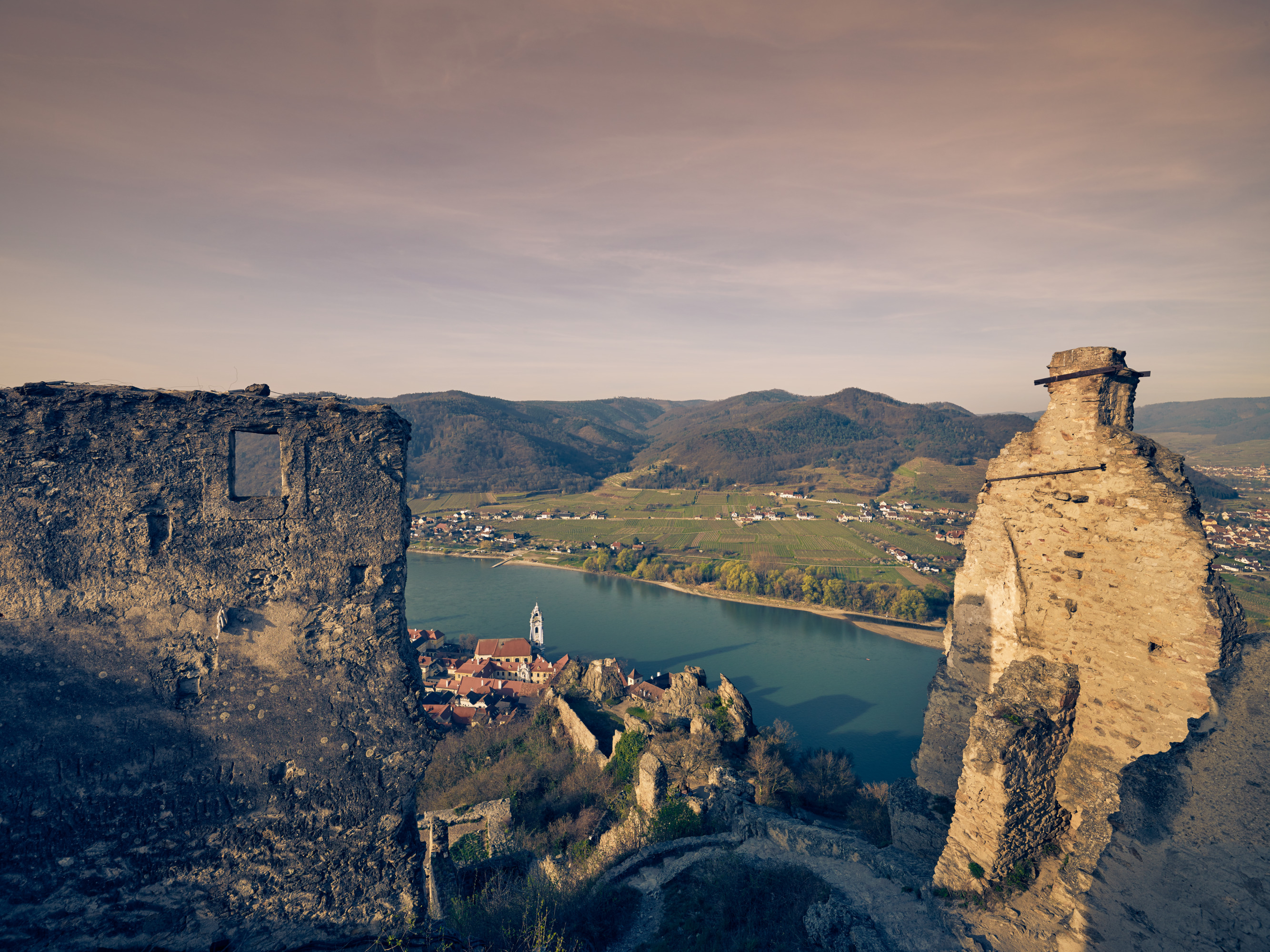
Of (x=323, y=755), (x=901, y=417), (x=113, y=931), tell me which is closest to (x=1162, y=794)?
(x=323, y=755)

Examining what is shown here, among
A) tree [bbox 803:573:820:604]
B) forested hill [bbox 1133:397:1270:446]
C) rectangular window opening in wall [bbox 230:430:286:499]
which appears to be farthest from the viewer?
forested hill [bbox 1133:397:1270:446]

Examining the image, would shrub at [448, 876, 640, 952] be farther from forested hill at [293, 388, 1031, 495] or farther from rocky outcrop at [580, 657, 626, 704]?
forested hill at [293, 388, 1031, 495]

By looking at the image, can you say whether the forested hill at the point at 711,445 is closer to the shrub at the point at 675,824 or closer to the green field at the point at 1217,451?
the green field at the point at 1217,451

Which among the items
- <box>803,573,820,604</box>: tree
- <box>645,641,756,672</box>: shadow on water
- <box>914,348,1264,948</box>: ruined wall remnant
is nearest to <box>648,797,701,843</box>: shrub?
<box>914,348,1264,948</box>: ruined wall remnant

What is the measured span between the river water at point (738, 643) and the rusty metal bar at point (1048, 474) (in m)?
22.1

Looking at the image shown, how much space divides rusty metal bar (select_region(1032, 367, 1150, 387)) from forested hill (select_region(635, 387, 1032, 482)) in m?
121

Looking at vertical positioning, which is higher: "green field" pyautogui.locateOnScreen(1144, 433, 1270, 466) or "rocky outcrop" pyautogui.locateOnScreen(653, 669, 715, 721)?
"green field" pyautogui.locateOnScreen(1144, 433, 1270, 466)

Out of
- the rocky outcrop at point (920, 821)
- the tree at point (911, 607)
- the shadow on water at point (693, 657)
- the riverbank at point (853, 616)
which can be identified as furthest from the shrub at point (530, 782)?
the tree at point (911, 607)

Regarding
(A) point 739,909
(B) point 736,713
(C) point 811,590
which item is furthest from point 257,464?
(A) point 739,909

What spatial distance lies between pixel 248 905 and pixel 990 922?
7998mm

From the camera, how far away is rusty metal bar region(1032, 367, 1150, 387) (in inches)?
272

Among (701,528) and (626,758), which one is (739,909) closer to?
(626,758)

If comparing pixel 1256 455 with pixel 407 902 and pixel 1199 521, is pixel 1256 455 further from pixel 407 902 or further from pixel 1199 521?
pixel 407 902

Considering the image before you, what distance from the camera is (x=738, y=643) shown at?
4716 centimetres
